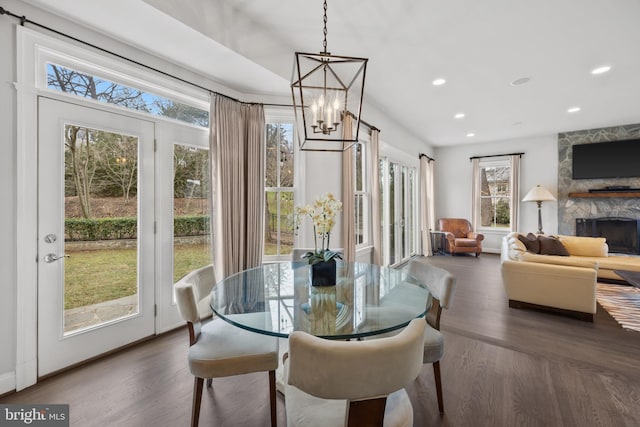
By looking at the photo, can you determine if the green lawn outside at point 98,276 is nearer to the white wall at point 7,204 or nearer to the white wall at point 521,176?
the white wall at point 7,204

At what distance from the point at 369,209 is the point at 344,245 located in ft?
3.72

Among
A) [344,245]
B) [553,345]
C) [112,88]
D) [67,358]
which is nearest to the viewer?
[67,358]

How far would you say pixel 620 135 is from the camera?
607 cm

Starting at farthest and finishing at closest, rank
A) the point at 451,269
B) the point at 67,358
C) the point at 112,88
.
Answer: the point at 451,269, the point at 112,88, the point at 67,358

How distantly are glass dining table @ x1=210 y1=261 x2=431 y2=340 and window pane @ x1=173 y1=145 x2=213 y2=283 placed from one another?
45.5 inches

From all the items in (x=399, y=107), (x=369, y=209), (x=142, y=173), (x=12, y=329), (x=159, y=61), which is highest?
(x=399, y=107)

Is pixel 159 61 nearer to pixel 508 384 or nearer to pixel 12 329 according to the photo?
pixel 12 329

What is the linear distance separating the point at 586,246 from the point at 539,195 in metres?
1.80

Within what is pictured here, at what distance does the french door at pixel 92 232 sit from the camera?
2.10 m

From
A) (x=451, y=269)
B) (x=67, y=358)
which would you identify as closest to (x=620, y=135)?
(x=451, y=269)

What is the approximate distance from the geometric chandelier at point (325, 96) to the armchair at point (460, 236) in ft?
15.0

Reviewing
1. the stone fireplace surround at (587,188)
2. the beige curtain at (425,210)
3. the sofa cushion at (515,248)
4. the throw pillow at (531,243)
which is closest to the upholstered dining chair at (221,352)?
the sofa cushion at (515,248)

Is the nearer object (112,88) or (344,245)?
(112,88)

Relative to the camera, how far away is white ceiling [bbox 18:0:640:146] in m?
2.26
